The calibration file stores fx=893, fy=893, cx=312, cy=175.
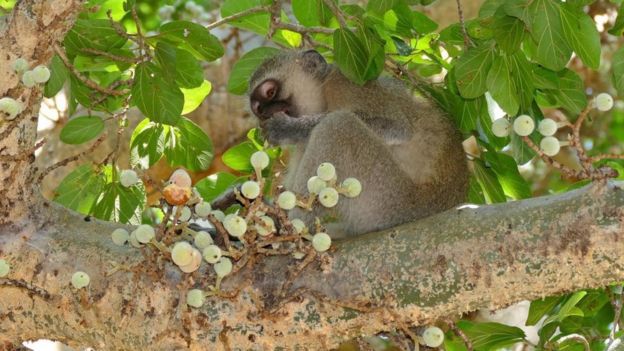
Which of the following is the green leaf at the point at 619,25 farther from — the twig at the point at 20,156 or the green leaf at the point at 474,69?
the twig at the point at 20,156

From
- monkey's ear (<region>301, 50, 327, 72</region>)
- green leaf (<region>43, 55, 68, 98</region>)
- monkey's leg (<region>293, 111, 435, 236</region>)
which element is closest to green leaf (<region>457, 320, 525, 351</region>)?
monkey's leg (<region>293, 111, 435, 236</region>)

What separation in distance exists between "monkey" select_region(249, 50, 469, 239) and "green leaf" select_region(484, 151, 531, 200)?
0.35m

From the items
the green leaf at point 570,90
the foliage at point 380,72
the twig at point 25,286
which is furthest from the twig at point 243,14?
the twig at point 25,286

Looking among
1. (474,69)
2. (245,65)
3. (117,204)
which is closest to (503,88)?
(474,69)

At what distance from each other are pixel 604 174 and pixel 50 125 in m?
5.66

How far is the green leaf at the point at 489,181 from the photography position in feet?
13.9

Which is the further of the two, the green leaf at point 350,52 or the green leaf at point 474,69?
the green leaf at point 350,52

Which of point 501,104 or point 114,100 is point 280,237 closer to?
point 501,104

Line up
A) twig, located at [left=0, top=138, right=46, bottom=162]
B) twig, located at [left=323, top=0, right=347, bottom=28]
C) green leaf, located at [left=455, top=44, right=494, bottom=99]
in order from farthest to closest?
twig, located at [left=323, top=0, right=347, bottom=28], green leaf, located at [left=455, top=44, right=494, bottom=99], twig, located at [left=0, top=138, right=46, bottom=162]

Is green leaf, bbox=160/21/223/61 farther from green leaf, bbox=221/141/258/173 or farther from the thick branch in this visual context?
the thick branch

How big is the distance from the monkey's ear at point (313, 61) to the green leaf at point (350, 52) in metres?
1.38

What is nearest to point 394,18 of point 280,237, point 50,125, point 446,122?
point 446,122

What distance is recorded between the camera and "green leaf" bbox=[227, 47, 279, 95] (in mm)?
4660

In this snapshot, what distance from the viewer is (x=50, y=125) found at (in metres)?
7.46
